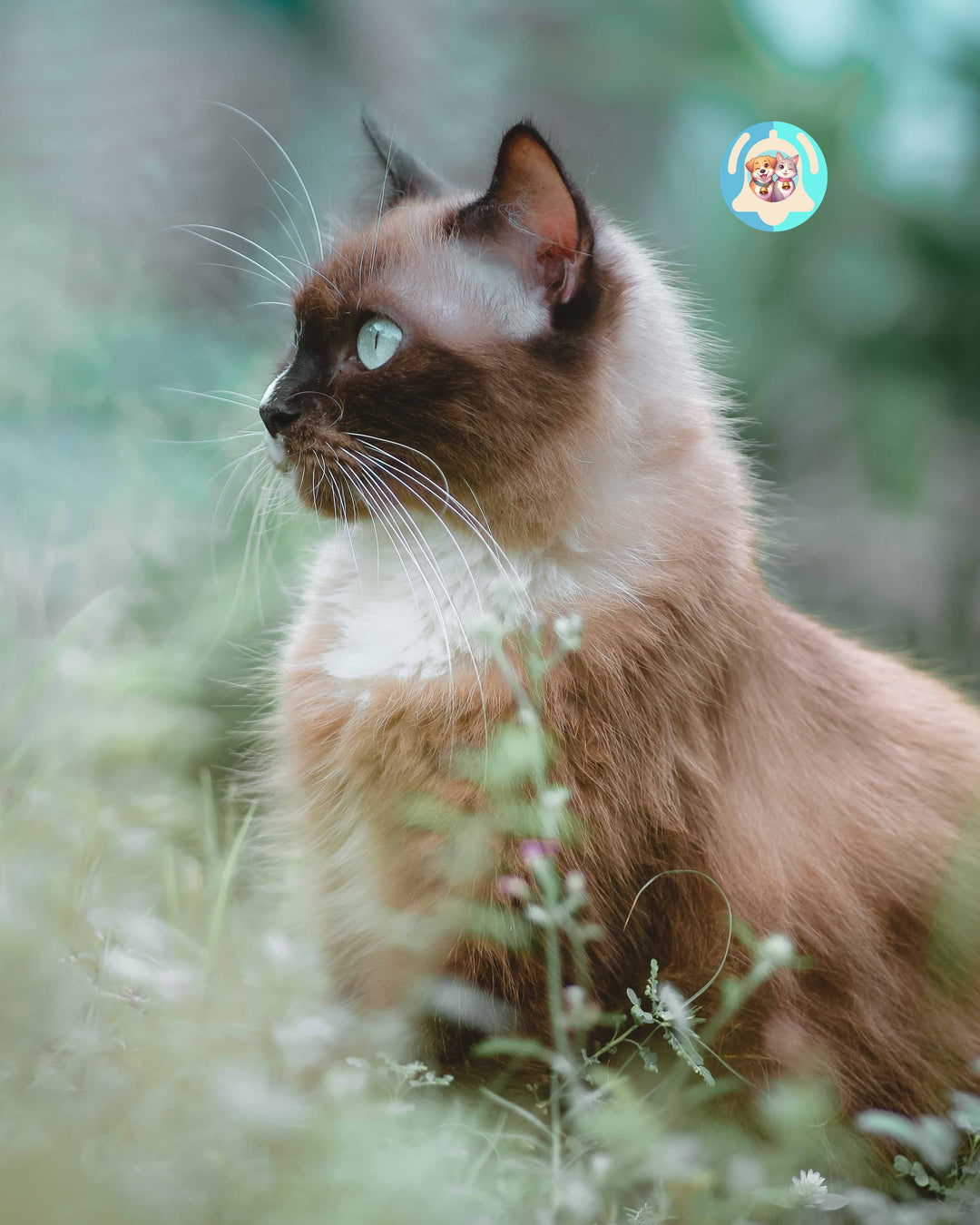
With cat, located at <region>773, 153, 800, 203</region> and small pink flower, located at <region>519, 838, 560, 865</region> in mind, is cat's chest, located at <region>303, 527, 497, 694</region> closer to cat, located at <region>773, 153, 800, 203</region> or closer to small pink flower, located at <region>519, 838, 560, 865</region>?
small pink flower, located at <region>519, 838, 560, 865</region>

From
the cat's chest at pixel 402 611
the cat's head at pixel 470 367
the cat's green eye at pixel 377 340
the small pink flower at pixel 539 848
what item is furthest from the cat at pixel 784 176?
the small pink flower at pixel 539 848

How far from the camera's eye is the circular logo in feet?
6.09

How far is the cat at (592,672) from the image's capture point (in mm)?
1527

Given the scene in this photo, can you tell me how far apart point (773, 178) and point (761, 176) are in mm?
22

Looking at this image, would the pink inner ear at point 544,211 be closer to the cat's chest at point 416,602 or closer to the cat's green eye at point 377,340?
the cat's green eye at point 377,340

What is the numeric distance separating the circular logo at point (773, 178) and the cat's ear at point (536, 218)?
1.45 ft

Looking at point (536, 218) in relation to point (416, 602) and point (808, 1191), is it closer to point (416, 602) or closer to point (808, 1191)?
point (416, 602)

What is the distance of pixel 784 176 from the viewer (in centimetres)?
188

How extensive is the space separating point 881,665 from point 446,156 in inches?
61.3

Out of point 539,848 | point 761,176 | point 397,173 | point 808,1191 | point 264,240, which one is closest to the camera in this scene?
point 808,1191

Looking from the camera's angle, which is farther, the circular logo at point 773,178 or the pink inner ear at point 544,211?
the circular logo at point 773,178

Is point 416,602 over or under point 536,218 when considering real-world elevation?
under

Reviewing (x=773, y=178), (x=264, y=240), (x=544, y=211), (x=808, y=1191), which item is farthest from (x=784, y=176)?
(x=808, y=1191)

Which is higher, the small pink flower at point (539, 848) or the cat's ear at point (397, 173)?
the cat's ear at point (397, 173)
